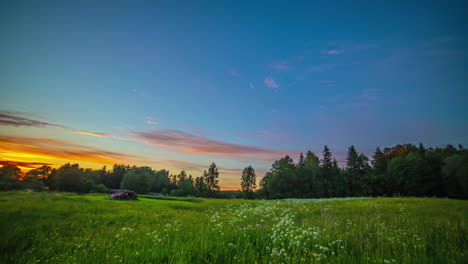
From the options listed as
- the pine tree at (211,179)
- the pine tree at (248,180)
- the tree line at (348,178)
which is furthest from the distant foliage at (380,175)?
the pine tree at (211,179)

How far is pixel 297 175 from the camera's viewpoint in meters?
76.8

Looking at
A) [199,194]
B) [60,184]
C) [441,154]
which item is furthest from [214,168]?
[441,154]

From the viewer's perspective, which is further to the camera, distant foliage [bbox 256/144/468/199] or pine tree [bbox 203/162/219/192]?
pine tree [bbox 203/162/219/192]

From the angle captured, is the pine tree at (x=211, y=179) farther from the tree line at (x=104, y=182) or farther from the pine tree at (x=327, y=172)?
the pine tree at (x=327, y=172)

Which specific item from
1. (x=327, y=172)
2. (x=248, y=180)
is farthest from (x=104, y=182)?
(x=327, y=172)

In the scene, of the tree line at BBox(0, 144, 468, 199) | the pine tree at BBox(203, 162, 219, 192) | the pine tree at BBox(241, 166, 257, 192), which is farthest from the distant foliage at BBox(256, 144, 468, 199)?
the pine tree at BBox(203, 162, 219, 192)

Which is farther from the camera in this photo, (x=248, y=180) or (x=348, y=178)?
(x=248, y=180)

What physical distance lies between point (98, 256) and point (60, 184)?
8231 cm

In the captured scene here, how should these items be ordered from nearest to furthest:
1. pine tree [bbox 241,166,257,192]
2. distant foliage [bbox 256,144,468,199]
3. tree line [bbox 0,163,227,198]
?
1. distant foliage [bbox 256,144,468,199]
2. tree line [bbox 0,163,227,198]
3. pine tree [bbox 241,166,257,192]

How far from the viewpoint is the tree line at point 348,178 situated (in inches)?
1999

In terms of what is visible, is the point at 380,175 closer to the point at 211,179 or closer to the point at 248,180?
the point at 248,180

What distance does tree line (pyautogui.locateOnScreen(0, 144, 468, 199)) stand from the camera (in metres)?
50.8

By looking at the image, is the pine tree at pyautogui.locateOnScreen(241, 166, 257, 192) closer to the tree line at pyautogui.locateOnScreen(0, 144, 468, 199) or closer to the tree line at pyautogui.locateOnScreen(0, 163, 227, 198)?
the tree line at pyautogui.locateOnScreen(0, 144, 468, 199)

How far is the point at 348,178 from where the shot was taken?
73312mm
